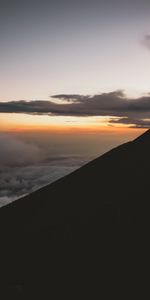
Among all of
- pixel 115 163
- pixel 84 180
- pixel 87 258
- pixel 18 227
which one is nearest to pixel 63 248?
pixel 87 258

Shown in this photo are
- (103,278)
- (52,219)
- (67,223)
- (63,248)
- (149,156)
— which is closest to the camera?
(103,278)

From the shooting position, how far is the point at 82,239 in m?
89.4

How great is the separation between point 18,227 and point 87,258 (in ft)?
133

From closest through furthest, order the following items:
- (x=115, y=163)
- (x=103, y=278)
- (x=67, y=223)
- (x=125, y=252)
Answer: (x=103, y=278), (x=125, y=252), (x=67, y=223), (x=115, y=163)

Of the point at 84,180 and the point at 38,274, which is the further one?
the point at 84,180

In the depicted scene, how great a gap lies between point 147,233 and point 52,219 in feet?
126

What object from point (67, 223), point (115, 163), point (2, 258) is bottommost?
point (2, 258)

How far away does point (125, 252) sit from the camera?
77.9 meters

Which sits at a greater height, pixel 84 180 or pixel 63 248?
pixel 84 180

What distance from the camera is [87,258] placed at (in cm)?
8031

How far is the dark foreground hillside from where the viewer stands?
71188mm

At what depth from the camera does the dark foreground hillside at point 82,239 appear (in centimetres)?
7119

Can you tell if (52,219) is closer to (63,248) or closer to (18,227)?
(18,227)

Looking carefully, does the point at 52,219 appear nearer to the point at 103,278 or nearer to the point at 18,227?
the point at 18,227
